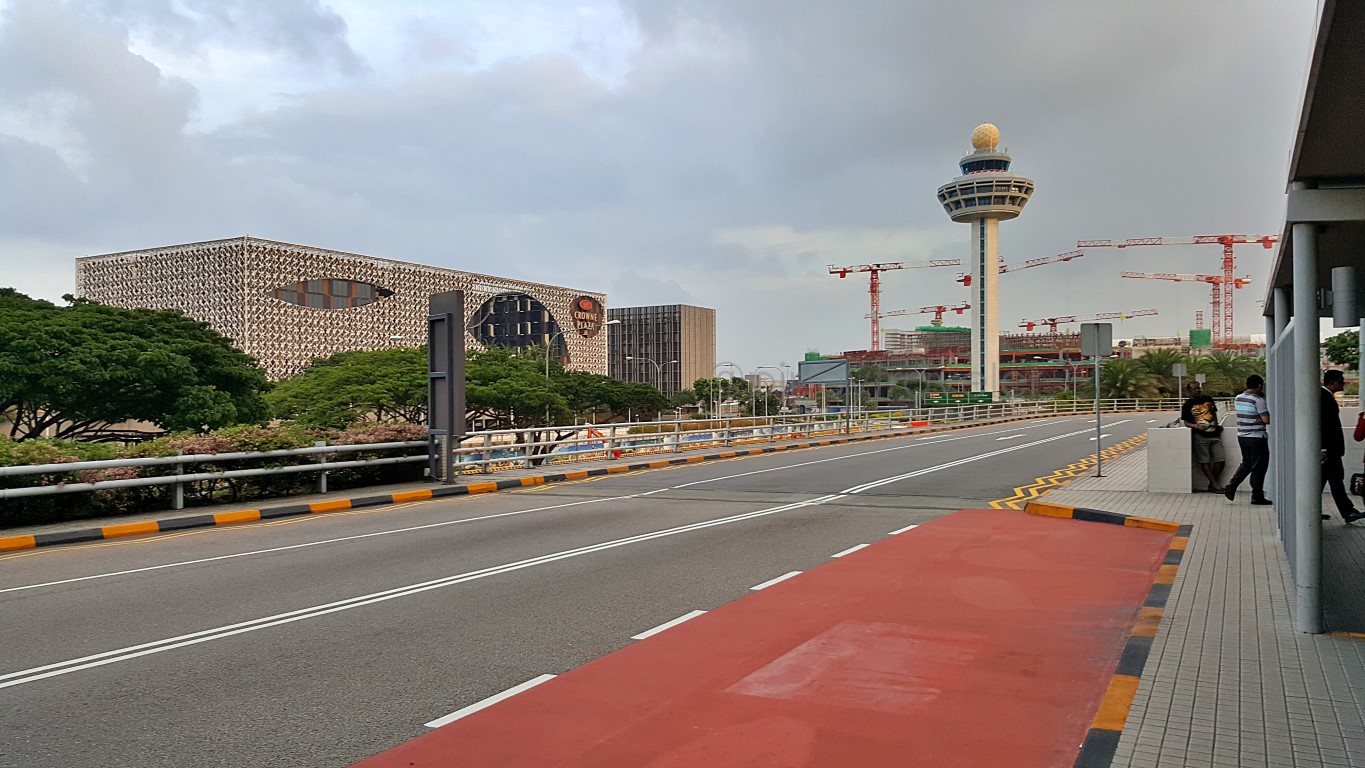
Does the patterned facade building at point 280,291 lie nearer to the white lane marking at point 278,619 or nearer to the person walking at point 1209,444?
the person walking at point 1209,444

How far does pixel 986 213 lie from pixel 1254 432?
12007 cm

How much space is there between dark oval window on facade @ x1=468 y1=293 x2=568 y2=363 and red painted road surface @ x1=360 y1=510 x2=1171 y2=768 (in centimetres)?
13699

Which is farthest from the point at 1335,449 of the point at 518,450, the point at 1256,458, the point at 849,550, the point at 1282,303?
the point at 518,450

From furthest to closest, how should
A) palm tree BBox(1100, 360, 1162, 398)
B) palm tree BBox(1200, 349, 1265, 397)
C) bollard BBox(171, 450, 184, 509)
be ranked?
1. palm tree BBox(1200, 349, 1265, 397)
2. palm tree BBox(1100, 360, 1162, 398)
3. bollard BBox(171, 450, 184, 509)

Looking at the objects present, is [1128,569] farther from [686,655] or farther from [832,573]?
Answer: [686,655]

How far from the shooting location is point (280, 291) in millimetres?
111125

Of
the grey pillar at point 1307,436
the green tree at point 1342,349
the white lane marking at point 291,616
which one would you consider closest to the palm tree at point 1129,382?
the green tree at point 1342,349

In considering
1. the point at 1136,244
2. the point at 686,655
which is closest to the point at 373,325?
the point at 686,655

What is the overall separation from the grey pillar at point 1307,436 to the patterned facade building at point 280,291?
103 m

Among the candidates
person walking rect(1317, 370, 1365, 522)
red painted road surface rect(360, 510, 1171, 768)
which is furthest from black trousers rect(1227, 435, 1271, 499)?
red painted road surface rect(360, 510, 1171, 768)

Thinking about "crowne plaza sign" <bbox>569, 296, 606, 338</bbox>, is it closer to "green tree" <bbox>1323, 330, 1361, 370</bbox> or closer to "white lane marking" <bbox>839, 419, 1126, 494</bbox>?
"green tree" <bbox>1323, 330, 1361, 370</bbox>

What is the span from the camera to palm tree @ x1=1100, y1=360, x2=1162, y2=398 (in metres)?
75.8

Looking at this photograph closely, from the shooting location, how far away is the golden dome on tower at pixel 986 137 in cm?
12550

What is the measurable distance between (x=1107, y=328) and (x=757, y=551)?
35.3 ft
